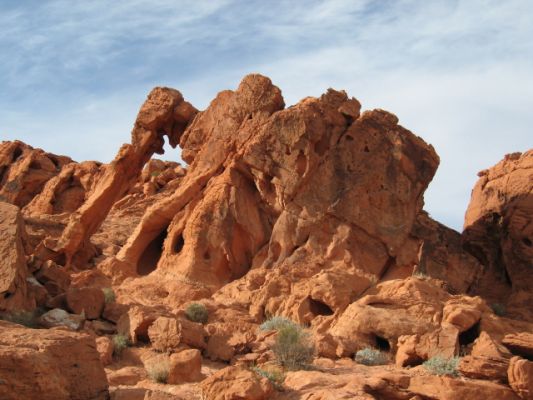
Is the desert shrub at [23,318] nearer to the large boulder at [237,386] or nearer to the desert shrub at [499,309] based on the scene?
the large boulder at [237,386]

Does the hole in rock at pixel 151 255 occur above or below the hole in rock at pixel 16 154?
below

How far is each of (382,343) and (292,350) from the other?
3.50 metres

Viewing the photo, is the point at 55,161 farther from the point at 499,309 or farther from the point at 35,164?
the point at 499,309

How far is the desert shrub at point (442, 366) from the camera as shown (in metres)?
14.5

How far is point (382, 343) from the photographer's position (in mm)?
18438

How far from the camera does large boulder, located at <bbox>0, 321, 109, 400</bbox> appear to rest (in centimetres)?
1098

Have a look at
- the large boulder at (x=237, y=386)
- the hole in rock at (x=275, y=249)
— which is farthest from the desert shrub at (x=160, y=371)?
the hole in rock at (x=275, y=249)

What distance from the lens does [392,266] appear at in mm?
23359

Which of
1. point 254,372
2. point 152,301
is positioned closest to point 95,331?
point 152,301

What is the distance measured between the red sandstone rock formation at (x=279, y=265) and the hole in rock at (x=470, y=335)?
34 millimetres

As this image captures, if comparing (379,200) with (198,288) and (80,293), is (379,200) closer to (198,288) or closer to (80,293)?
(198,288)

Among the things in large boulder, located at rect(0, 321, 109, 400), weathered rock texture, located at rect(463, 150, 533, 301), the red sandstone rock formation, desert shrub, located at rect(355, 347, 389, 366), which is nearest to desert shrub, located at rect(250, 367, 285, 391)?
the red sandstone rock formation

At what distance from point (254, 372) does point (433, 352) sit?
15.2 ft

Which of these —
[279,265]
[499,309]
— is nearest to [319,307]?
[279,265]
